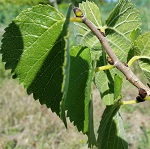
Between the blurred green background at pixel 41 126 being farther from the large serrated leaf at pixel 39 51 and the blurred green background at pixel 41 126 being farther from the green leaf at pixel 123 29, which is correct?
the large serrated leaf at pixel 39 51

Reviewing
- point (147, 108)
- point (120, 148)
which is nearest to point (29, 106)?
point (147, 108)

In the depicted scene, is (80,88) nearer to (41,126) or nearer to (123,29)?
(123,29)

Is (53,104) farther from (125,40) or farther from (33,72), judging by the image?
(125,40)

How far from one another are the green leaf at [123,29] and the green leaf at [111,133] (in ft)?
0.43

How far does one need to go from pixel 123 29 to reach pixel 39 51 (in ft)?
0.77

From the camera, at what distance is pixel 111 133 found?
2.39 ft

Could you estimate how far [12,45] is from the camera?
612 millimetres

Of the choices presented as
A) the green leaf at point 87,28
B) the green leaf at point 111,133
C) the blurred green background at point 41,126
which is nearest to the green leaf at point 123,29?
the green leaf at point 87,28

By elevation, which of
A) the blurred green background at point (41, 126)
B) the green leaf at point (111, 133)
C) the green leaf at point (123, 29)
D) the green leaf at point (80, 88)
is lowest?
the blurred green background at point (41, 126)

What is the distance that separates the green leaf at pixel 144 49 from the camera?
70 cm

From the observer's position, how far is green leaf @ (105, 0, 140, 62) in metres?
0.75

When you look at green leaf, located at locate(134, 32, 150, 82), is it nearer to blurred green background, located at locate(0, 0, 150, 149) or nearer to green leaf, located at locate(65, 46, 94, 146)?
green leaf, located at locate(65, 46, 94, 146)

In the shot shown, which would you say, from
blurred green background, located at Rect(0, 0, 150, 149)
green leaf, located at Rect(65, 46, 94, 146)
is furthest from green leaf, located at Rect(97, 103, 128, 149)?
blurred green background, located at Rect(0, 0, 150, 149)

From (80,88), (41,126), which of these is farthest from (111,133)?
(41,126)
